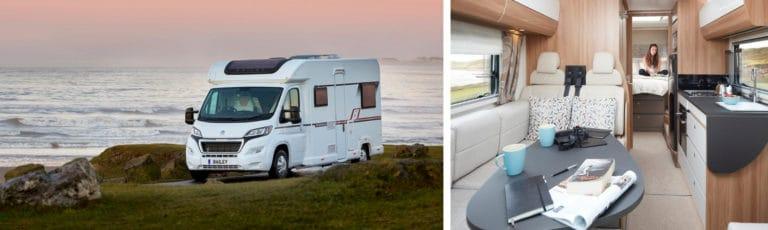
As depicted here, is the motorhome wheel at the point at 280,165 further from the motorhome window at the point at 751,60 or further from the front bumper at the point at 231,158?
the motorhome window at the point at 751,60

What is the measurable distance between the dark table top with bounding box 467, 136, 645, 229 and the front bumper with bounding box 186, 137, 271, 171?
1609 mm

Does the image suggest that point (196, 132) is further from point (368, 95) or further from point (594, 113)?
point (594, 113)

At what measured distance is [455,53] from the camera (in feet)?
4.71

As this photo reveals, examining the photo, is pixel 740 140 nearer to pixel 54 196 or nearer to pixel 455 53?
pixel 455 53

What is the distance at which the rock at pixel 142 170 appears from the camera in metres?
3.01

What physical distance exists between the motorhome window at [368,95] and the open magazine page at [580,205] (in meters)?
1.64

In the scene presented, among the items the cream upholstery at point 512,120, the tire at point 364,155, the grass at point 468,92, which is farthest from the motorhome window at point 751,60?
the tire at point 364,155

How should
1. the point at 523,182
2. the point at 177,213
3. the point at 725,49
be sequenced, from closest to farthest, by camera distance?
1. the point at 523,182
2. the point at 725,49
3. the point at 177,213

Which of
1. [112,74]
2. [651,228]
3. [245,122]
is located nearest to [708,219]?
[651,228]

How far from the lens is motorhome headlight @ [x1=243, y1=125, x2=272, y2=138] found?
286 cm

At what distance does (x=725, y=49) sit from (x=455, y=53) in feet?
2.61

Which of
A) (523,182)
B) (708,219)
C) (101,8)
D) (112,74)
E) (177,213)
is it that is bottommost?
(177,213)

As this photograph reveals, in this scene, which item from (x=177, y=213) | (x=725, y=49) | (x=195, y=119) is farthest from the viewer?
(x=177, y=213)

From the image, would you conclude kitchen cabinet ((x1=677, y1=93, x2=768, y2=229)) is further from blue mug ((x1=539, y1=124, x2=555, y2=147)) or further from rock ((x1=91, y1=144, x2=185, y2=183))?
rock ((x1=91, y1=144, x2=185, y2=183))
